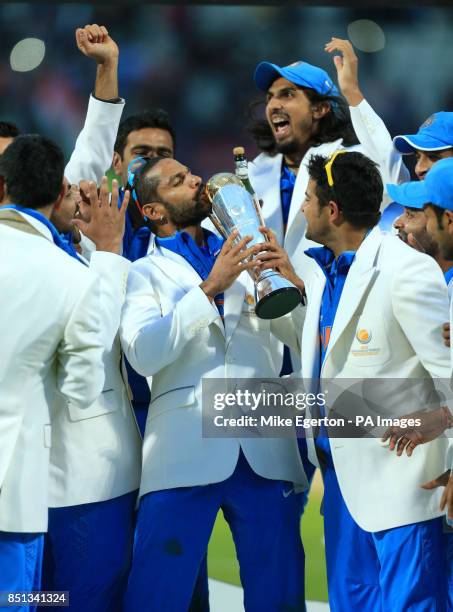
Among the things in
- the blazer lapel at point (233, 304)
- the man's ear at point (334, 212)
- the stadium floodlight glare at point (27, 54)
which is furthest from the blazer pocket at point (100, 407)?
the stadium floodlight glare at point (27, 54)

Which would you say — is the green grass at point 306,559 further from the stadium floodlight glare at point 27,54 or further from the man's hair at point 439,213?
the stadium floodlight glare at point 27,54

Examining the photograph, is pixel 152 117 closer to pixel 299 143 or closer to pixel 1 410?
pixel 299 143

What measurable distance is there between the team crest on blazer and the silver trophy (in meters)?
0.21

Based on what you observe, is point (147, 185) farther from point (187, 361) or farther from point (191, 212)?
point (187, 361)

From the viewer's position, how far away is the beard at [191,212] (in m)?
3.52

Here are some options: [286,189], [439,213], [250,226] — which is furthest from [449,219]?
[286,189]

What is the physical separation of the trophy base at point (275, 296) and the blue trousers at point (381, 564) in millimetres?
528

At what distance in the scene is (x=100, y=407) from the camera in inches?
124

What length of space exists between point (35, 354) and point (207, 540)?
2.79ft

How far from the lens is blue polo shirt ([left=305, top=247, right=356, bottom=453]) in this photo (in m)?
3.28

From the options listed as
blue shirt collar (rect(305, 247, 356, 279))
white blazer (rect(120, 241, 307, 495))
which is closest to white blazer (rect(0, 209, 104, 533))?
white blazer (rect(120, 241, 307, 495))

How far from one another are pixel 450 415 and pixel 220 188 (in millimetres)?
1024

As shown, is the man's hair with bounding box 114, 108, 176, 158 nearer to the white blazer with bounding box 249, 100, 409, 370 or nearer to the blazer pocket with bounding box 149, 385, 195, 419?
the white blazer with bounding box 249, 100, 409, 370

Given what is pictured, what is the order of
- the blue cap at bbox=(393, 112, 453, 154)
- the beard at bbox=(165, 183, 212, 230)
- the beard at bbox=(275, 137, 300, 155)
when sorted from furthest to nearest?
the beard at bbox=(275, 137, 300, 155) < the blue cap at bbox=(393, 112, 453, 154) < the beard at bbox=(165, 183, 212, 230)
